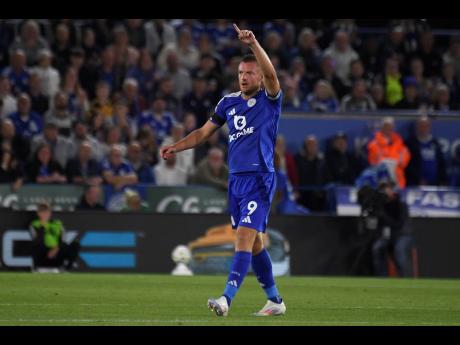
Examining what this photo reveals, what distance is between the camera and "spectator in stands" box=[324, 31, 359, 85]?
2567cm

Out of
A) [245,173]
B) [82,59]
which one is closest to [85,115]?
[82,59]

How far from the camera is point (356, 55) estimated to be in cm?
2605

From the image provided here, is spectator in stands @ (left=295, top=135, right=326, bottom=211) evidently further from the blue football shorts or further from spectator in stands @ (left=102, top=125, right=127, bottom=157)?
the blue football shorts

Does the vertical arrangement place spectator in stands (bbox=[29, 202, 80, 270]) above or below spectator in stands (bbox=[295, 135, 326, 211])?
below

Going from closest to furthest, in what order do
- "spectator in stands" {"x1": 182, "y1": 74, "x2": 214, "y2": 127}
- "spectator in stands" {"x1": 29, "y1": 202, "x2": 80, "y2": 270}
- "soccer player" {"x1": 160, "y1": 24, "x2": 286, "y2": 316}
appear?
"soccer player" {"x1": 160, "y1": 24, "x2": 286, "y2": 316} → "spectator in stands" {"x1": 29, "y1": 202, "x2": 80, "y2": 270} → "spectator in stands" {"x1": 182, "y1": 74, "x2": 214, "y2": 127}

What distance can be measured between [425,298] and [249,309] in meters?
3.29

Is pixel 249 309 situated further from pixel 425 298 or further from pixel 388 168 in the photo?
pixel 388 168

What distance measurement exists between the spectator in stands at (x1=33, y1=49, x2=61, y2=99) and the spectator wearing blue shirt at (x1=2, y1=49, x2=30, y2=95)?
281mm

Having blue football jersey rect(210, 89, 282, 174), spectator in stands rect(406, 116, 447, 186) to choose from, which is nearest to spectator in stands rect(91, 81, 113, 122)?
spectator in stands rect(406, 116, 447, 186)

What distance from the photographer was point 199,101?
78.3 ft

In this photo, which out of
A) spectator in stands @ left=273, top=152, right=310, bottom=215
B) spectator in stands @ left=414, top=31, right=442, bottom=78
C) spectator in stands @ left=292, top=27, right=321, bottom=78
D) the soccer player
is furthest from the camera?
spectator in stands @ left=414, top=31, right=442, bottom=78

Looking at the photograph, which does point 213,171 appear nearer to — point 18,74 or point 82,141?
point 82,141

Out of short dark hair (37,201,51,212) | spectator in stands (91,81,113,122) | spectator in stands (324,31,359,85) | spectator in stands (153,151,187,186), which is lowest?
short dark hair (37,201,51,212)

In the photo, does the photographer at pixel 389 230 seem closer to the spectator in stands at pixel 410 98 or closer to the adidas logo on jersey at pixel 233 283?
the spectator in stands at pixel 410 98
